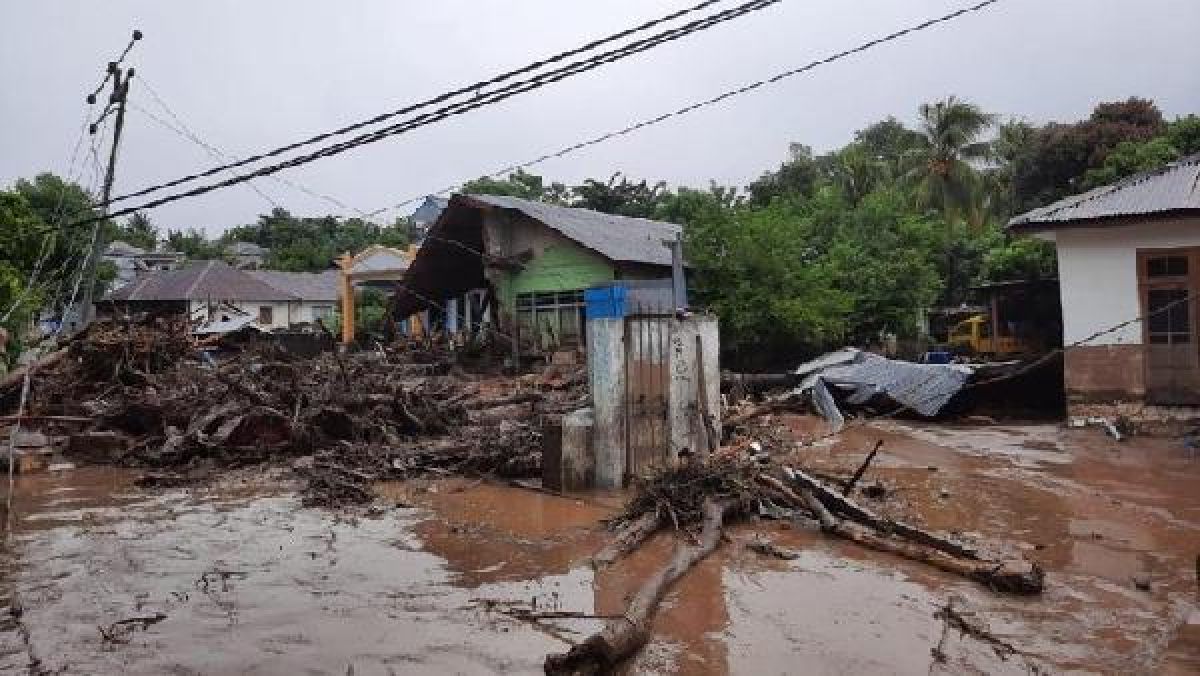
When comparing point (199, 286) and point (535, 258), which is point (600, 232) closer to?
point (535, 258)

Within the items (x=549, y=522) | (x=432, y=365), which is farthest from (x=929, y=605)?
(x=432, y=365)

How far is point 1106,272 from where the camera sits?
14.9m

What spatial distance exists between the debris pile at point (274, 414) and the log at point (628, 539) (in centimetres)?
345

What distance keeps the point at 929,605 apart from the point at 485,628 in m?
3.15

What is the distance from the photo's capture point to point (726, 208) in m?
23.7

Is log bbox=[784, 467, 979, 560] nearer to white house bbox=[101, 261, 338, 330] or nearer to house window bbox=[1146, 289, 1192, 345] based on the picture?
house window bbox=[1146, 289, 1192, 345]

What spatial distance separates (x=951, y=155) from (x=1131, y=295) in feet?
71.9

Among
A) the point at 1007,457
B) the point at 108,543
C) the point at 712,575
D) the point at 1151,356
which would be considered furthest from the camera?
the point at 1151,356

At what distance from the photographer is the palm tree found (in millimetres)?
34000

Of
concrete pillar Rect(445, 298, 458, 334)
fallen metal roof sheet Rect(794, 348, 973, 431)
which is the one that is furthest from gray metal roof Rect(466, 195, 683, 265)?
fallen metal roof sheet Rect(794, 348, 973, 431)

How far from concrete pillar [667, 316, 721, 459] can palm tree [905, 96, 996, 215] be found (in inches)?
1090

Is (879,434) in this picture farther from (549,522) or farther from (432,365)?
(432,365)

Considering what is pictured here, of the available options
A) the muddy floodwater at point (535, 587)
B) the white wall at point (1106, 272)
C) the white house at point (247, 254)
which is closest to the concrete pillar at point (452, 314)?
the muddy floodwater at point (535, 587)

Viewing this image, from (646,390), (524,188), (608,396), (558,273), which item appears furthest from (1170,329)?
(524,188)
